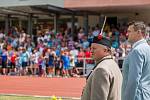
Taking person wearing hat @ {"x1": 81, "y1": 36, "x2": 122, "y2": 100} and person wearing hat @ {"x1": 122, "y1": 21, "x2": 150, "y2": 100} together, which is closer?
person wearing hat @ {"x1": 81, "y1": 36, "x2": 122, "y2": 100}

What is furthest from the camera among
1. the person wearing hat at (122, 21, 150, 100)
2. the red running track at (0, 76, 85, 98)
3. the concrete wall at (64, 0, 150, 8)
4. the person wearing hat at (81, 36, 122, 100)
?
the concrete wall at (64, 0, 150, 8)

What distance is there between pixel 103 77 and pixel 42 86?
48.8 ft

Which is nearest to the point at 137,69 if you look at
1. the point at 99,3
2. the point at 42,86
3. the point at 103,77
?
the point at 103,77

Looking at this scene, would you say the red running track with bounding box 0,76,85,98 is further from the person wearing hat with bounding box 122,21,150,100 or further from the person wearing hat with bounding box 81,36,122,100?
the person wearing hat with bounding box 81,36,122,100

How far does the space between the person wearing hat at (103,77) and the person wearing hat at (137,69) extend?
1.01 feet

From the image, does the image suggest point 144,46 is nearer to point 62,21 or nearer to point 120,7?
point 120,7

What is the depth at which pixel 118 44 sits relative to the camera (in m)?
24.9

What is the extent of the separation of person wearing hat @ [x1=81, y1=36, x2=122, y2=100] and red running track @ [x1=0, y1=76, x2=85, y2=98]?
431 inches

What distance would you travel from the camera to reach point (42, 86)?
→ 766 inches

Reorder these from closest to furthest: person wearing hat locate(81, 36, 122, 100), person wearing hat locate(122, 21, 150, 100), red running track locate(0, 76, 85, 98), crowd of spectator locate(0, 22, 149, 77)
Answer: person wearing hat locate(81, 36, 122, 100) → person wearing hat locate(122, 21, 150, 100) → red running track locate(0, 76, 85, 98) → crowd of spectator locate(0, 22, 149, 77)

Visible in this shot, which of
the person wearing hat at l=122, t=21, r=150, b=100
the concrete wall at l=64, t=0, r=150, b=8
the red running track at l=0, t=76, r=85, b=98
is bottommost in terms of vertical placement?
the red running track at l=0, t=76, r=85, b=98

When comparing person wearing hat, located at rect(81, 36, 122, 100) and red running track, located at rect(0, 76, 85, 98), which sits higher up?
person wearing hat, located at rect(81, 36, 122, 100)

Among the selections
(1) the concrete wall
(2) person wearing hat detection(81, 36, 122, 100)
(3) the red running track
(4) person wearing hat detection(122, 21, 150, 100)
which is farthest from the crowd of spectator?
(2) person wearing hat detection(81, 36, 122, 100)

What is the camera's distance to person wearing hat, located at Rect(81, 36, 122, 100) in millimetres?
4727
